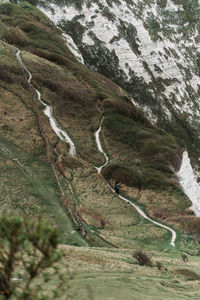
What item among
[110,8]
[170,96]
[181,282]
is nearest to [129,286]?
[181,282]

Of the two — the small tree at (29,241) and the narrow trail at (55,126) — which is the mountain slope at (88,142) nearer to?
the narrow trail at (55,126)

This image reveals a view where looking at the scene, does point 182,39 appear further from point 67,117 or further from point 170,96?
point 67,117

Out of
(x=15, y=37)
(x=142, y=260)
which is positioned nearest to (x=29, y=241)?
(x=142, y=260)

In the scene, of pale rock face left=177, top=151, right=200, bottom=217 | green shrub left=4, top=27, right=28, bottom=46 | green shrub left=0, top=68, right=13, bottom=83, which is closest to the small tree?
pale rock face left=177, top=151, right=200, bottom=217

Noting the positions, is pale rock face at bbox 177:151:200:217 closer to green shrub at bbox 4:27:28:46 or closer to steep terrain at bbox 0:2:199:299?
steep terrain at bbox 0:2:199:299

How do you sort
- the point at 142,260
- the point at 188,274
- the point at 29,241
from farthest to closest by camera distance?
the point at 142,260, the point at 188,274, the point at 29,241

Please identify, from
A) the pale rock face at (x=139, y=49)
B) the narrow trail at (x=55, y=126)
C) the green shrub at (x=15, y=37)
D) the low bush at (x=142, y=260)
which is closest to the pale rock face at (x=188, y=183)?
the narrow trail at (x=55, y=126)

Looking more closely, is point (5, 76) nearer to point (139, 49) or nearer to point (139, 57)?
point (139, 57)

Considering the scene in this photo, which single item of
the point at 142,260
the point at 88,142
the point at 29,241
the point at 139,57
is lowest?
the point at 142,260
